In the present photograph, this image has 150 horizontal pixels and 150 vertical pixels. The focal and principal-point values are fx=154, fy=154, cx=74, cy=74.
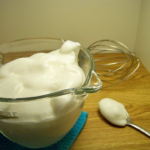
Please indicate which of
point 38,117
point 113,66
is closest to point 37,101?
point 38,117

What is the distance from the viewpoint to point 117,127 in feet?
1.27

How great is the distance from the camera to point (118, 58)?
71cm

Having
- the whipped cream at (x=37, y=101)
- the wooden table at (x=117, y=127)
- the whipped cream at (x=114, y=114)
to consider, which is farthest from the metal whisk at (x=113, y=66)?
the whipped cream at (x=37, y=101)

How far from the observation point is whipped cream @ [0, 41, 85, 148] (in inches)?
9.0

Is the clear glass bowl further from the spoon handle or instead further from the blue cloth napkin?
the spoon handle

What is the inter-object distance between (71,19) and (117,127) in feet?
1.52

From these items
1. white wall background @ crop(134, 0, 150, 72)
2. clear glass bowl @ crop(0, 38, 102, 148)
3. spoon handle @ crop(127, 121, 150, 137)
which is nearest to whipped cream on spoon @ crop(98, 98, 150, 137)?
spoon handle @ crop(127, 121, 150, 137)

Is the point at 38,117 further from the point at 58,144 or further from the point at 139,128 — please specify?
the point at 139,128

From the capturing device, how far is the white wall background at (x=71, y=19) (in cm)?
61

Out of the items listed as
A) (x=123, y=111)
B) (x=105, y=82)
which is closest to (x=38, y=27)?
(x=105, y=82)

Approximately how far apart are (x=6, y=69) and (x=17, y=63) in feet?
0.08

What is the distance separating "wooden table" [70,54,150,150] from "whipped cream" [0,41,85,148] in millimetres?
123

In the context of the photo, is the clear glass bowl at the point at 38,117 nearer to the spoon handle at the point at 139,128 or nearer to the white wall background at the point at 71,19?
the spoon handle at the point at 139,128

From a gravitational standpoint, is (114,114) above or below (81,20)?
below
